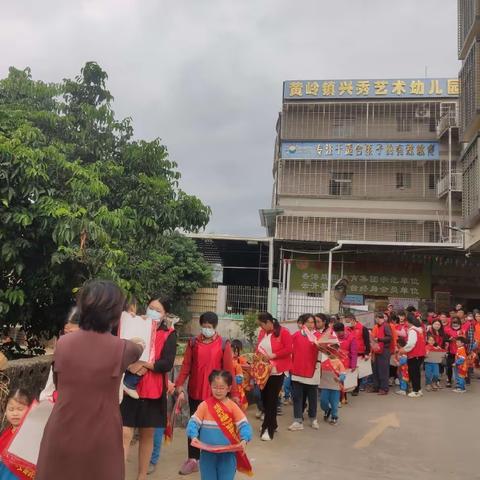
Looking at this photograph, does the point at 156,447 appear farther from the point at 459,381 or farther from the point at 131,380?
the point at 459,381

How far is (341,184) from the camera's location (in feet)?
79.0

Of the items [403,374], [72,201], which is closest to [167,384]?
[72,201]

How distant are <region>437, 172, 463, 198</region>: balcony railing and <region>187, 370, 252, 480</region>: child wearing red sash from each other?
2018 cm

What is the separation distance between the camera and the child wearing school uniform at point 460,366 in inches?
416

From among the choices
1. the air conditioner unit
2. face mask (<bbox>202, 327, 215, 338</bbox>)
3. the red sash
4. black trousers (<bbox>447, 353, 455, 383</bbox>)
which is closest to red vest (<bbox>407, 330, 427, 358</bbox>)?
black trousers (<bbox>447, 353, 455, 383</bbox>)

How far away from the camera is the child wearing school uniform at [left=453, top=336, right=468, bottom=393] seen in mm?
10555

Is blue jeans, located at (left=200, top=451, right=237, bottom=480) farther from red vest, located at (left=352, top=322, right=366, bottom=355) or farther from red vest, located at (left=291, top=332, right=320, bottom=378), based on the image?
red vest, located at (left=352, top=322, right=366, bottom=355)

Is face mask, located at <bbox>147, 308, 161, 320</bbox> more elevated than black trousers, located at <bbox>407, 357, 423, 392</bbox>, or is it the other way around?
face mask, located at <bbox>147, 308, 161, 320</bbox>

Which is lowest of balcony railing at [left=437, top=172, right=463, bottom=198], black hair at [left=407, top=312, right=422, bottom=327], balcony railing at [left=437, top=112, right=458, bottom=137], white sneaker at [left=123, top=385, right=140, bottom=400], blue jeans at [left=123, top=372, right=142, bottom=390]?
white sneaker at [left=123, top=385, right=140, bottom=400]

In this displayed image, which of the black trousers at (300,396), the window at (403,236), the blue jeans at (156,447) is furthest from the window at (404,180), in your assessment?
the blue jeans at (156,447)

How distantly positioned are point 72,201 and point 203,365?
81.5 inches

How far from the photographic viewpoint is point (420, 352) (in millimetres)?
10219

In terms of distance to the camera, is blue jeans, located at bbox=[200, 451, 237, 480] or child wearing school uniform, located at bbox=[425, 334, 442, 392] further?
child wearing school uniform, located at bbox=[425, 334, 442, 392]

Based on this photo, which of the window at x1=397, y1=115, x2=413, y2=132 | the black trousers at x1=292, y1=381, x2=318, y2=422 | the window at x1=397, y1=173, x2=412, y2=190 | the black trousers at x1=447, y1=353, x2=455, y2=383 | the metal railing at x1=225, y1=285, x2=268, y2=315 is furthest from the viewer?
the window at x1=397, y1=173, x2=412, y2=190
